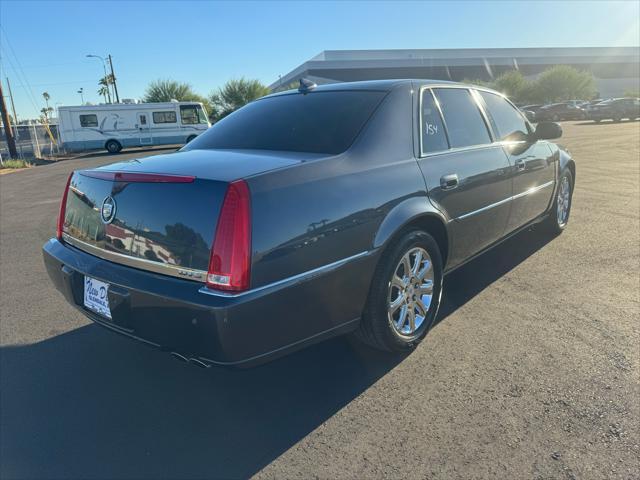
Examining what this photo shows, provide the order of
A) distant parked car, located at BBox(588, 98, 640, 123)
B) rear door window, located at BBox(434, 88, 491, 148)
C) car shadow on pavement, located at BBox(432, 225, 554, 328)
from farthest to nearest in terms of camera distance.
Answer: distant parked car, located at BBox(588, 98, 640, 123) → car shadow on pavement, located at BBox(432, 225, 554, 328) → rear door window, located at BBox(434, 88, 491, 148)

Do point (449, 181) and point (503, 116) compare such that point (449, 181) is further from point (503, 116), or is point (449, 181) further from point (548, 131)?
point (548, 131)

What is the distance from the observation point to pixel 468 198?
11.2 ft

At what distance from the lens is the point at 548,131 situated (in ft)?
15.2

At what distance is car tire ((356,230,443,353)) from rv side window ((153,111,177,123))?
88.0ft

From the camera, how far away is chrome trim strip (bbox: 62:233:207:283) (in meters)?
2.16

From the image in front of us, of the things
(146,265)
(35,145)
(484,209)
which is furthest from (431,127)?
(35,145)

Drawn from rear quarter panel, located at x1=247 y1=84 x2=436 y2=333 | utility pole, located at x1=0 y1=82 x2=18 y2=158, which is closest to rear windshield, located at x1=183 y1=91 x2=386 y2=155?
rear quarter panel, located at x1=247 y1=84 x2=436 y2=333

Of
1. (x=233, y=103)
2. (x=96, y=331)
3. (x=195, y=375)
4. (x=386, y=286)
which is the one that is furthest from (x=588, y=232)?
(x=233, y=103)

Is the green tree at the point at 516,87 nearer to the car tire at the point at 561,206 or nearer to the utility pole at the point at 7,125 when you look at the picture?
the utility pole at the point at 7,125

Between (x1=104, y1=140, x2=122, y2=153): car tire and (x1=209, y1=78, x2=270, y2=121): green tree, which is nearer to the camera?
(x1=104, y1=140, x2=122, y2=153): car tire

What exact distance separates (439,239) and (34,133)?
29.8 m

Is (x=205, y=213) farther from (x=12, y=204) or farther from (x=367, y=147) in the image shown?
(x=12, y=204)

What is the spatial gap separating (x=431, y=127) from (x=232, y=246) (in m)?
1.86

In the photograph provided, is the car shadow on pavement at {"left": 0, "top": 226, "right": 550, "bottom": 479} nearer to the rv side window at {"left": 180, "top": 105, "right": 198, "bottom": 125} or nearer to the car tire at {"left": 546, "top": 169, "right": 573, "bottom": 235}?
the car tire at {"left": 546, "top": 169, "right": 573, "bottom": 235}
